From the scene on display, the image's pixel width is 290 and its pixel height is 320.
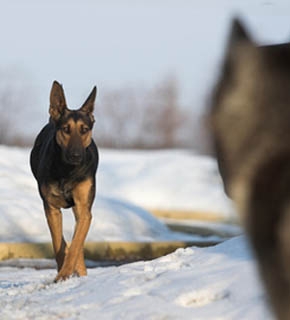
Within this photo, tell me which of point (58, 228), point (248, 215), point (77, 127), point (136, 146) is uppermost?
point (248, 215)

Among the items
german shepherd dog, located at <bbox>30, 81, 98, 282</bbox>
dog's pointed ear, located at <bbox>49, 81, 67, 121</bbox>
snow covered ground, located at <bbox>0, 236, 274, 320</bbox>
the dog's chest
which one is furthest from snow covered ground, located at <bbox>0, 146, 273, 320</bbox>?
dog's pointed ear, located at <bbox>49, 81, 67, 121</bbox>

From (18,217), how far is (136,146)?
2324 cm

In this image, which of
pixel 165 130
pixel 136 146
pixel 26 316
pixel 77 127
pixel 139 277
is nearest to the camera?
pixel 26 316

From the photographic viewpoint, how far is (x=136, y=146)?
37781 mm

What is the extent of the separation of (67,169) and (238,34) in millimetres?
7728

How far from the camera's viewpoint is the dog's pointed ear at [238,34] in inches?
65.9

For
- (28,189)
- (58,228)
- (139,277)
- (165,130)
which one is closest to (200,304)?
(139,277)

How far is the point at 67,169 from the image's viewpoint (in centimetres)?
937

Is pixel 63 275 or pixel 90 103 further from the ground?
pixel 90 103

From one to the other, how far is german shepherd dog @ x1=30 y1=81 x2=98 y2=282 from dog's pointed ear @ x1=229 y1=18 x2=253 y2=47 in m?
7.41

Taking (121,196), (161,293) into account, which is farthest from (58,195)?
(121,196)

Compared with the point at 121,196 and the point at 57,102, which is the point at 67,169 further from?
the point at 121,196

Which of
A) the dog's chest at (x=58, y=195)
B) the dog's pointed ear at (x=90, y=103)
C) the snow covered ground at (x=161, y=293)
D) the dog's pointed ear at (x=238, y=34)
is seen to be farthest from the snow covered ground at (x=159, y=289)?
the dog's pointed ear at (x=90, y=103)

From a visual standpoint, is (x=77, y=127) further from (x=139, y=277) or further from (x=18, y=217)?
(x=18, y=217)
